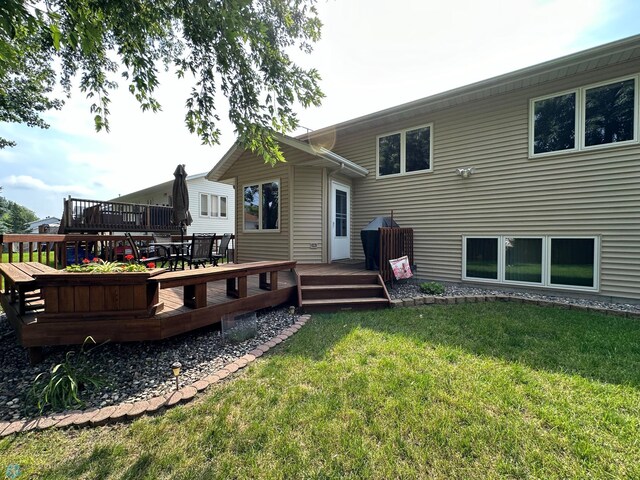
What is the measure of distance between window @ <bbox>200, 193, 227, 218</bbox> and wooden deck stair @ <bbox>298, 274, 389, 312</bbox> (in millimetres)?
13900

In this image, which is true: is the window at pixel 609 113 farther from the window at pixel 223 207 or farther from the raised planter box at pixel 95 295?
the window at pixel 223 207

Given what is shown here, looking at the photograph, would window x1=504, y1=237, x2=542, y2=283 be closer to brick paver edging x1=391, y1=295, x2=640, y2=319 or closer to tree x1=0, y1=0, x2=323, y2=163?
brick paver edging x1=391, y1=295, x2=640, y2=319

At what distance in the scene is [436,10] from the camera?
5301mm

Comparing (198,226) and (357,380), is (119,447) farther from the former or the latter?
(198,226)

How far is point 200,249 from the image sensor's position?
19.2ft

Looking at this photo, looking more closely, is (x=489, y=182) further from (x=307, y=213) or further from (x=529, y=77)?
(x=307, y=213)

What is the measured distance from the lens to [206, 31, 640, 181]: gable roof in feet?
16.3

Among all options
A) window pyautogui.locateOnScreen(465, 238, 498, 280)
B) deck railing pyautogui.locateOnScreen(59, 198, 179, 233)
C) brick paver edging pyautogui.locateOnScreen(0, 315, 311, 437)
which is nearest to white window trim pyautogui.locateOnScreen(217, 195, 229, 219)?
deck railing pyautogui.locateOnScreen(59, 198, 179, 233)

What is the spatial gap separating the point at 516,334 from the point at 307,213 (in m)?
5.15

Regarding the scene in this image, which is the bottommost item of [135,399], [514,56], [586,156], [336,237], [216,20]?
[135,399]

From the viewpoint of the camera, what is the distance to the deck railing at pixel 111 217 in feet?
36.0

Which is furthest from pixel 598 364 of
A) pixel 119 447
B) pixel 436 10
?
pixel 436 10

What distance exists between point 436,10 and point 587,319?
6173 mm

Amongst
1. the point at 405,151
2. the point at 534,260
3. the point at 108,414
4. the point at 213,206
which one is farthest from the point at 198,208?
the point at 534,260
